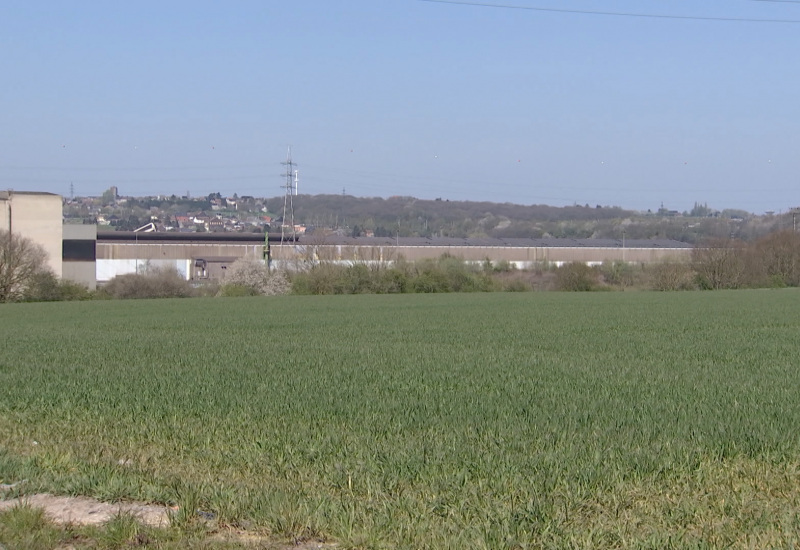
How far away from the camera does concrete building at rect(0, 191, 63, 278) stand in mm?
86375

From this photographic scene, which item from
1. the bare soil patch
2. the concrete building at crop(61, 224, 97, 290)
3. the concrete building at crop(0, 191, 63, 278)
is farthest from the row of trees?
the bare soil patch

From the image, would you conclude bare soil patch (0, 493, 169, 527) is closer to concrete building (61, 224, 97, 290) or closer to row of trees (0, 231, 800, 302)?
row of trees (0, 231, 800, 302)

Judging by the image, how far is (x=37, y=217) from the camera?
88.2m

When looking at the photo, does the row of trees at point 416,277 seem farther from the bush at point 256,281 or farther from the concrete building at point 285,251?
the concrete building at point 285,251

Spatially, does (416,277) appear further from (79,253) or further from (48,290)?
(79,253)

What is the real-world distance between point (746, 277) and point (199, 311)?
172 ft

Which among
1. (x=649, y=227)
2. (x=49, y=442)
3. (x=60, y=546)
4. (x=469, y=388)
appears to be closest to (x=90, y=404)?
(x=49, y=442)

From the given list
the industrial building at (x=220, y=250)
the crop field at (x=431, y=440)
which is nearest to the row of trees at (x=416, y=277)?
the industrial building at (x=220, y=250)

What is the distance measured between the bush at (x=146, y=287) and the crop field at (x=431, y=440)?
51714 millimetres

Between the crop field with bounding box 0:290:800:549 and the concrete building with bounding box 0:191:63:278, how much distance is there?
70.7 metres

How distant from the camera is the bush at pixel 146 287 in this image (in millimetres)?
72375

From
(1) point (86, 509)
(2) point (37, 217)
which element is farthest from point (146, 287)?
(1) point (86, 509)

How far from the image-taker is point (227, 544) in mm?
6223

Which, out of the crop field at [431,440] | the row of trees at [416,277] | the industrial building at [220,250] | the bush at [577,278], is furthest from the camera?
the industrial building at [220,250]
